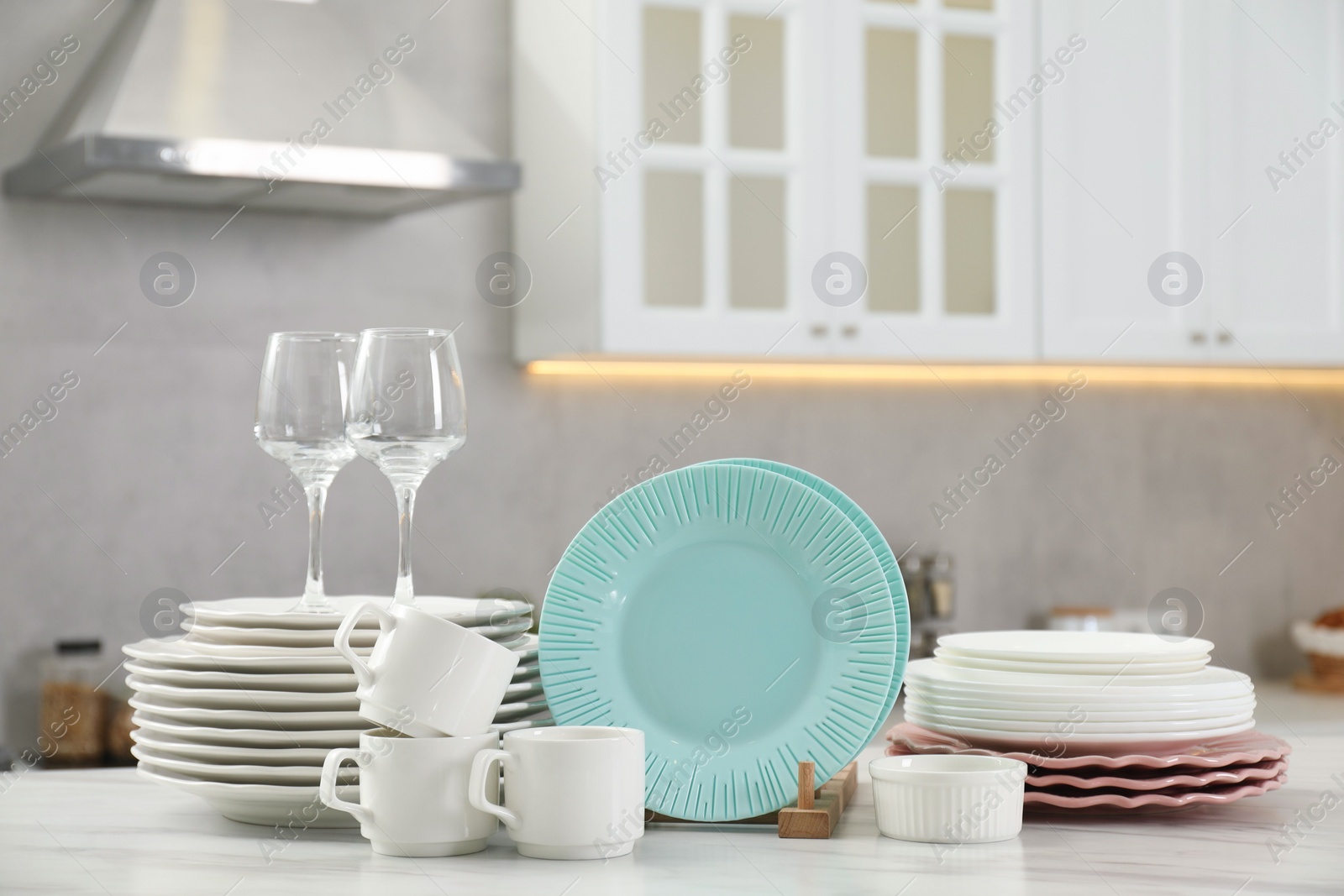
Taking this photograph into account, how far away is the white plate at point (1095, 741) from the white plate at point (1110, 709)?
11mm

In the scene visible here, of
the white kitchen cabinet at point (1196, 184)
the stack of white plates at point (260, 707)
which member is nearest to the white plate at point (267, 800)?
the stack of white plates at point (260, 707)

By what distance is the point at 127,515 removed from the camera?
2.29 meters

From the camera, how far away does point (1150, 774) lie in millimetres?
962

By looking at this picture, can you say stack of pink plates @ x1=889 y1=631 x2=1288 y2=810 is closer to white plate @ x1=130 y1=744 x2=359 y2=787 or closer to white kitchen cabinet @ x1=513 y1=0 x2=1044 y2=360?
white plate @ x1=130 y1=744 x2=359 y2=787

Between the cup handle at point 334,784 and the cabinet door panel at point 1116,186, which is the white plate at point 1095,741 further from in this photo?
the cabinet door panel at point 1116,186

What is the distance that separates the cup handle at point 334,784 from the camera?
835 mm

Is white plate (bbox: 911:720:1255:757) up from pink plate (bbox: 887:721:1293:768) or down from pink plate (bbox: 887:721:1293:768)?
up

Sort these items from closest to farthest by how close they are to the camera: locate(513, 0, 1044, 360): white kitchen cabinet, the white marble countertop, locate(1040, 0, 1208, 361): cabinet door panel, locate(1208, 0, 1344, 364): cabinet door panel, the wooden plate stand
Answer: the white marble countertop, the wooden plate stand, locate(513, 0, 1044, 360): white kitchen cabinet, locate(1040, 0, 1208, 361): cabinet door panel, locate(1208, 0, 1344, 364): cabinet door panel

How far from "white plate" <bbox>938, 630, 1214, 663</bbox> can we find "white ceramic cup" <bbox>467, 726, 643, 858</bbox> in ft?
0.95

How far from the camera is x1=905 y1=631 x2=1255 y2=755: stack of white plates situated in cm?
94

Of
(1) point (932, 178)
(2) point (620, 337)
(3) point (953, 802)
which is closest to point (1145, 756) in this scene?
(3) point (953, 802)

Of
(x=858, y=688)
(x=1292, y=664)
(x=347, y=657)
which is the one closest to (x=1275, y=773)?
(x=858, y=688)

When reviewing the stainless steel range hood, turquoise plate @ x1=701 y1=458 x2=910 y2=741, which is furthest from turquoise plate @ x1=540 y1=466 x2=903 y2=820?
the stainless steel range hood

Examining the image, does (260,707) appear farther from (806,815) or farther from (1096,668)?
(1096,668)
